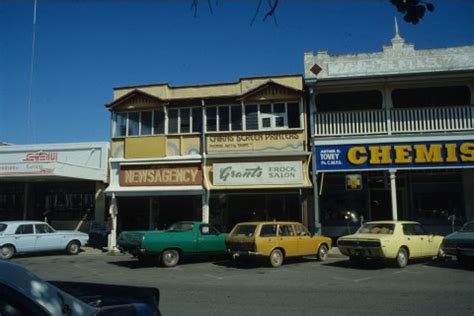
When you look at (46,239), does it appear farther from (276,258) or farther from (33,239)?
(276,258)

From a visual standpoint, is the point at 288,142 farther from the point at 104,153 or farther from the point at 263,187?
the point at 104,153

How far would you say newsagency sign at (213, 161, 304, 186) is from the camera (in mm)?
20625

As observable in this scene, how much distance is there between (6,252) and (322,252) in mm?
12825

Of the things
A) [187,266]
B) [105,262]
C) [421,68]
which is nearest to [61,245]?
[105,262]

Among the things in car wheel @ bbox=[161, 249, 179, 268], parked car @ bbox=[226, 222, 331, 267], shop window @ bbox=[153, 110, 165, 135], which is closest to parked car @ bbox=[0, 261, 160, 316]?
parked car @ bbox=[226, 222, 331, 267]

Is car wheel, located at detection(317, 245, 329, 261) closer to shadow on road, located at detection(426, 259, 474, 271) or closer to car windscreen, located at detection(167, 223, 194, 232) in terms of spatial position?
shadow on road, located at detection(426, 259, 474, 271)

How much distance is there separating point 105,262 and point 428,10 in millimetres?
16138

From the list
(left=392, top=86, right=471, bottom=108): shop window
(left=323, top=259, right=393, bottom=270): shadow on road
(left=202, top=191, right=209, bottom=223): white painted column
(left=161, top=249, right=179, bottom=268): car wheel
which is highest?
(left=392, top=86, right=471, bottom=108): shop window

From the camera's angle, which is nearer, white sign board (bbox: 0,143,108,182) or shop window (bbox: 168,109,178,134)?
shop window (bbox: 168,109,178,134)

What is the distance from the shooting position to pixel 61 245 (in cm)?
2100

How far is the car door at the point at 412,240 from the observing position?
15.1m

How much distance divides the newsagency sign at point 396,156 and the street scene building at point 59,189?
12073 mm

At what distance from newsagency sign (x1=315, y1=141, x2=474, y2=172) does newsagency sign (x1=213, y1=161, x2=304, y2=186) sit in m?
1.11

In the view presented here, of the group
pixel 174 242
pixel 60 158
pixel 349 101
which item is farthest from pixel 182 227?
pixel 60 158
